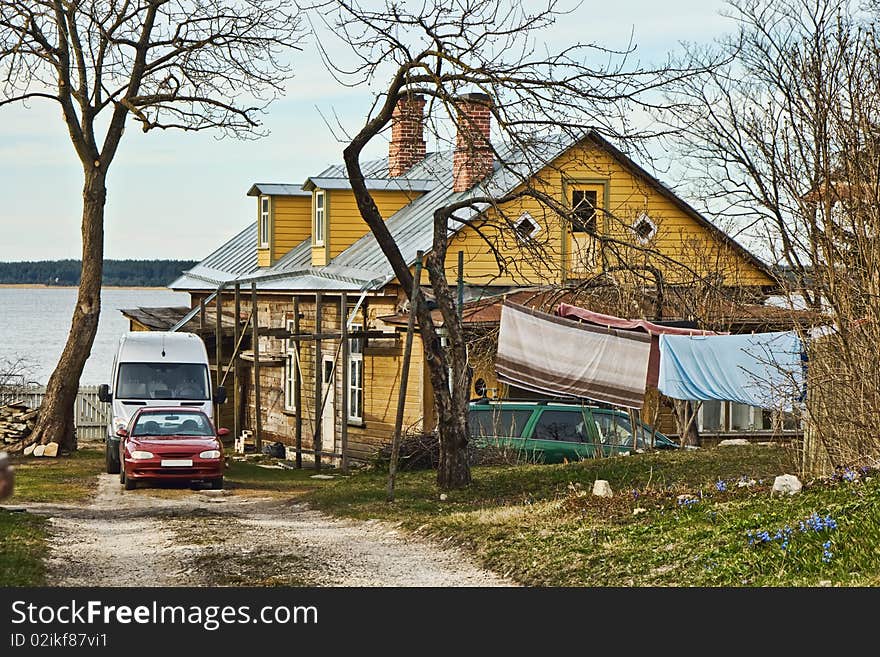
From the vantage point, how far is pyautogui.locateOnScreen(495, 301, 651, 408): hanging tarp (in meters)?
18.4

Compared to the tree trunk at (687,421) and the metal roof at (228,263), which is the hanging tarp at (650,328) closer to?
the tree trunk at (687,421)

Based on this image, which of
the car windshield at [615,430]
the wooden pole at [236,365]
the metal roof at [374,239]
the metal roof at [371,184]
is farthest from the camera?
the metal roof at [371,184]

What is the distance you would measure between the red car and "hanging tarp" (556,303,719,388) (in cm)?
668

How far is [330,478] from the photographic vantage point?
25.6 meters

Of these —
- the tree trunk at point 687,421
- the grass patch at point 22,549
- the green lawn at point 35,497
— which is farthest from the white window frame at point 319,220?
the grass patch at point 22,549

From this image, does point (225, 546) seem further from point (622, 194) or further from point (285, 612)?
point (622, 194)

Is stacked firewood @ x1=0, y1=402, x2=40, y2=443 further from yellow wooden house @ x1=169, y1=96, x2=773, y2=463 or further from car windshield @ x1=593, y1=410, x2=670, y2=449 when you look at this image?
car windshield @ x1=593, y1=410, x2=670, y2=449

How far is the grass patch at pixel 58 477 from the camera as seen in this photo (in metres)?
21.2

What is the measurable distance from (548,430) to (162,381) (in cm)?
841

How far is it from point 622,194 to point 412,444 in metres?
11.4

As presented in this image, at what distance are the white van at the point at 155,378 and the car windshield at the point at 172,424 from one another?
262 cm

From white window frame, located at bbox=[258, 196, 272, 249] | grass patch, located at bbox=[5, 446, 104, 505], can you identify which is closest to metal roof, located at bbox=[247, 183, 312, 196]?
white window frame, located at bbox=[258, 196, 272, 249]

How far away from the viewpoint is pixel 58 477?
25609 millimetres

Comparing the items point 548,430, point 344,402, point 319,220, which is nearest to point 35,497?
point 344,402
